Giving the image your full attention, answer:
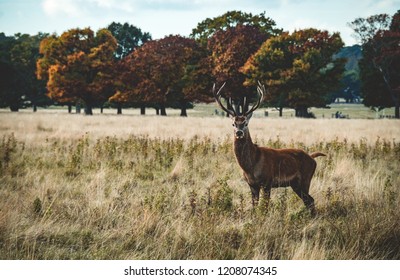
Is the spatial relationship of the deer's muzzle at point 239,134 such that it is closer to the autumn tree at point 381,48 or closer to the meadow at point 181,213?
the meadow at point 181,213

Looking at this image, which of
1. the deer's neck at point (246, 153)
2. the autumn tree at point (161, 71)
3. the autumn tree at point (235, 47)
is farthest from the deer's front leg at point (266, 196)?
the autumn tree at point (161, 71)

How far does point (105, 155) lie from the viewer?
8.40 m

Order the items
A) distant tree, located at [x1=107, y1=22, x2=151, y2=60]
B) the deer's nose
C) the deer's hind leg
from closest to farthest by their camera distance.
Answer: the deer's nose, the deer's hind leg, distant tree, located at [x1=107, y1=22, x2=151, y2=60]

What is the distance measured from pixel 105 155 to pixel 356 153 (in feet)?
19.6

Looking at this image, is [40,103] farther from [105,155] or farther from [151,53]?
[105,155]

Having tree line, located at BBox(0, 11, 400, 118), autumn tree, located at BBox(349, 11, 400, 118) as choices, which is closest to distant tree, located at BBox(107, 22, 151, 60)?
tree line, located at BBox(0, 11, 400, 118)

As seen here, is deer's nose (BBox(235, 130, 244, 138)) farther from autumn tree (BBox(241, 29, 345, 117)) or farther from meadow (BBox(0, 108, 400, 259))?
autumn tree (BBox(241, 29, 345, 117))

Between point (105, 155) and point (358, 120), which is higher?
point (358, 120)

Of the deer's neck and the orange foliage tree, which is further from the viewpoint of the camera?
the orange foliage tree

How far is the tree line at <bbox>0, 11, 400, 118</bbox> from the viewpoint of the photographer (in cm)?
700

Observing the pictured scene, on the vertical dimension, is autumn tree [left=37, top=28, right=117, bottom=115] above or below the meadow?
above

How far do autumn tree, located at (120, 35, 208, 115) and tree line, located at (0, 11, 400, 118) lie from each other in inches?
3.4

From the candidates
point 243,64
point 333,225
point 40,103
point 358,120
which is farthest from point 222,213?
point 40,103
